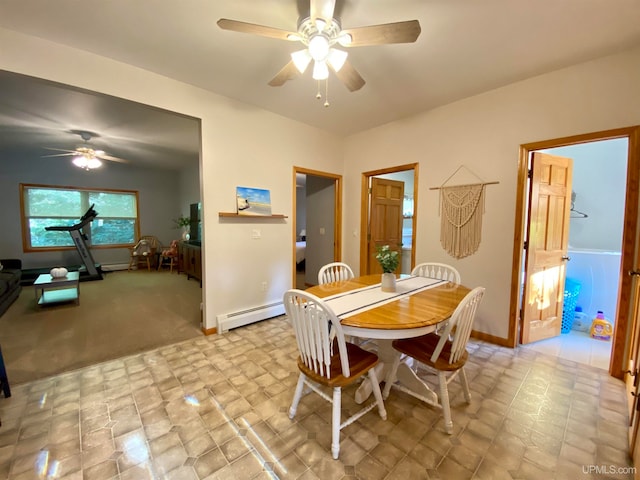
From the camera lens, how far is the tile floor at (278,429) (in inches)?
52.6

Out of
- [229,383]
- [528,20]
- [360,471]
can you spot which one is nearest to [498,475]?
[360,471]

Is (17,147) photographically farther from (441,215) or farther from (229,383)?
(441,215)

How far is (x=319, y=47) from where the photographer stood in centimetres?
157

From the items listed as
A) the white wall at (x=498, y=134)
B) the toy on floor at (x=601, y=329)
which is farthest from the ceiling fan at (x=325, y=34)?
the toy on floor at (x=601, y=329)

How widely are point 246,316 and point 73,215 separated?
5805 mm

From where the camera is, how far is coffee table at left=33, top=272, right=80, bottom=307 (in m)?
3.61

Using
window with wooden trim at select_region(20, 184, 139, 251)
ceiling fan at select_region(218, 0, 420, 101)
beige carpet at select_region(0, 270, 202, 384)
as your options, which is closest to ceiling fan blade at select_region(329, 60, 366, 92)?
ceiling fan at select_region(218, 0, 420, 101)

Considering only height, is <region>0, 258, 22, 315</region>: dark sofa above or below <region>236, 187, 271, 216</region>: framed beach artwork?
below

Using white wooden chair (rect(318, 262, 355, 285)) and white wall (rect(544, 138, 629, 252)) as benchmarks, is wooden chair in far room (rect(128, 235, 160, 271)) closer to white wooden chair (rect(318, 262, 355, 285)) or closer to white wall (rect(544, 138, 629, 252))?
white wooden chair (rect(318, 262, 355, 285))

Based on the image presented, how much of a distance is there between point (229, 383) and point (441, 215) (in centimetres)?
280

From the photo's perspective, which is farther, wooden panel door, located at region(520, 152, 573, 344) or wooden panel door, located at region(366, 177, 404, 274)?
wooden panel door, located at region(366, 177, 404, 274)

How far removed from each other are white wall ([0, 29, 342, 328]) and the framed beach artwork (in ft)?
0.28

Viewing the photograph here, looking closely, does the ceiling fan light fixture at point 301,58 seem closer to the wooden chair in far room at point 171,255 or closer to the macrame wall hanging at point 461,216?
the macrame wall hanging at point 461,216

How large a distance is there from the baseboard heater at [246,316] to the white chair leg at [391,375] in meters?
1.81
